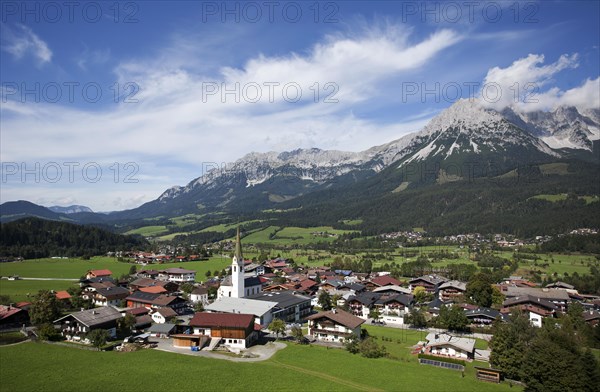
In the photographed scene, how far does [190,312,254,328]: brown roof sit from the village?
0.10m

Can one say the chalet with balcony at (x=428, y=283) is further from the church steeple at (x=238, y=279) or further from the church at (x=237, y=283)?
the church steeple at (x=238, y=279)

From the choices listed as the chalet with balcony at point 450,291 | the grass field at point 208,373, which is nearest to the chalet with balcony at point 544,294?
the chalet with balcony at point 450,291

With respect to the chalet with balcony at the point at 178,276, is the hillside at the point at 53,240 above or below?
above

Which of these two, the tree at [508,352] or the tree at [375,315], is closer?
the tree at [508,352]

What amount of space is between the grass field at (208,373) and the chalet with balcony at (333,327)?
5.65 meters

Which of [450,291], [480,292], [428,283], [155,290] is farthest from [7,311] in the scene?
[428,283]

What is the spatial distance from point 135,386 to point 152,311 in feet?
80.1

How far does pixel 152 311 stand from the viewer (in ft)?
171

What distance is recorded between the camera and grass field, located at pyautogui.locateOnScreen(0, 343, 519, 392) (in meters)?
29.2

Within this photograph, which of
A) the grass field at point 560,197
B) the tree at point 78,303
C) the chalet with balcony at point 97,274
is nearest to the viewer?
the tree at point 78,303

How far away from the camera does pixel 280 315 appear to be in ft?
165

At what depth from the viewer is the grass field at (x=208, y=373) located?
29172 millimetres

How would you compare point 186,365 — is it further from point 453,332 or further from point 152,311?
point 453,332

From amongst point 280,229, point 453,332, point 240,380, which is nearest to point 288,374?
point 240,380
